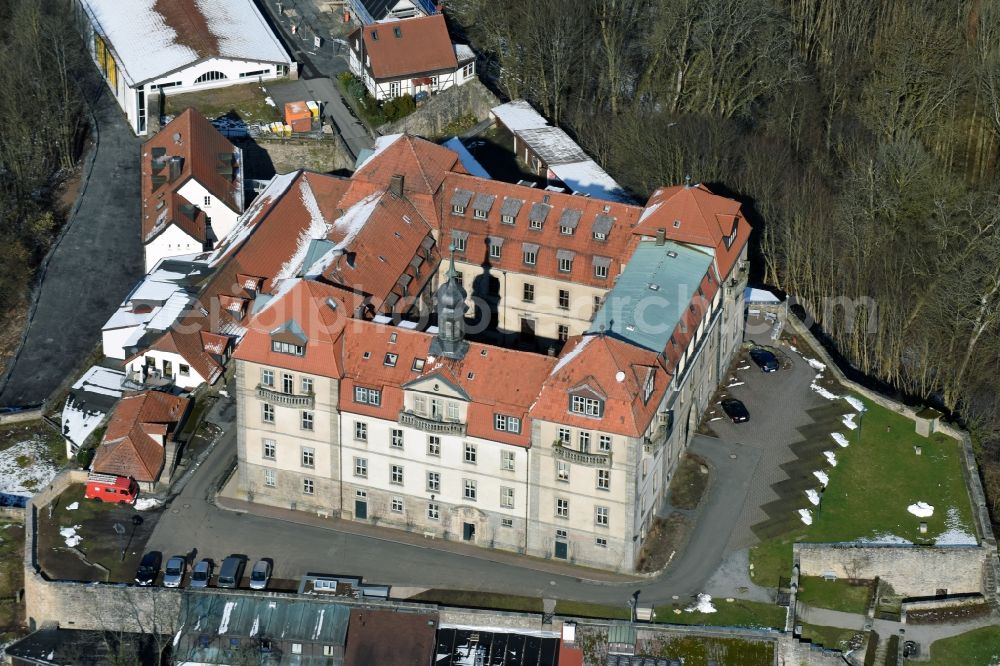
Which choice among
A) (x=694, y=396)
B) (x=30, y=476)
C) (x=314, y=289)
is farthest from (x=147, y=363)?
(x=694, y=396)

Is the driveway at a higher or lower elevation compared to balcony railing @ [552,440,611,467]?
lower

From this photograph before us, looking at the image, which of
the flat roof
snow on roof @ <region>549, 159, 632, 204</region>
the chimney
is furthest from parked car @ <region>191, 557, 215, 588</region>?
snow on roof @ <region>549, 159, 632, 204</region>

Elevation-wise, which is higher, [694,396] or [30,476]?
[694,396]

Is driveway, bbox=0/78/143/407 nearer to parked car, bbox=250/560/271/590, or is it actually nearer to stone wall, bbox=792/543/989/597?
parked car, bbox=250/560/271/590

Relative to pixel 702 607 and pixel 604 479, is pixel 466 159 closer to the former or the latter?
pixel 604 479

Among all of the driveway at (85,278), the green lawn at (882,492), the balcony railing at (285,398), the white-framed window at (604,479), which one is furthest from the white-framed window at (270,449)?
the green lawn at (882,492)

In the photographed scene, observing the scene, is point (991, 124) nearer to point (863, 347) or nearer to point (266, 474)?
point (863, 347)
